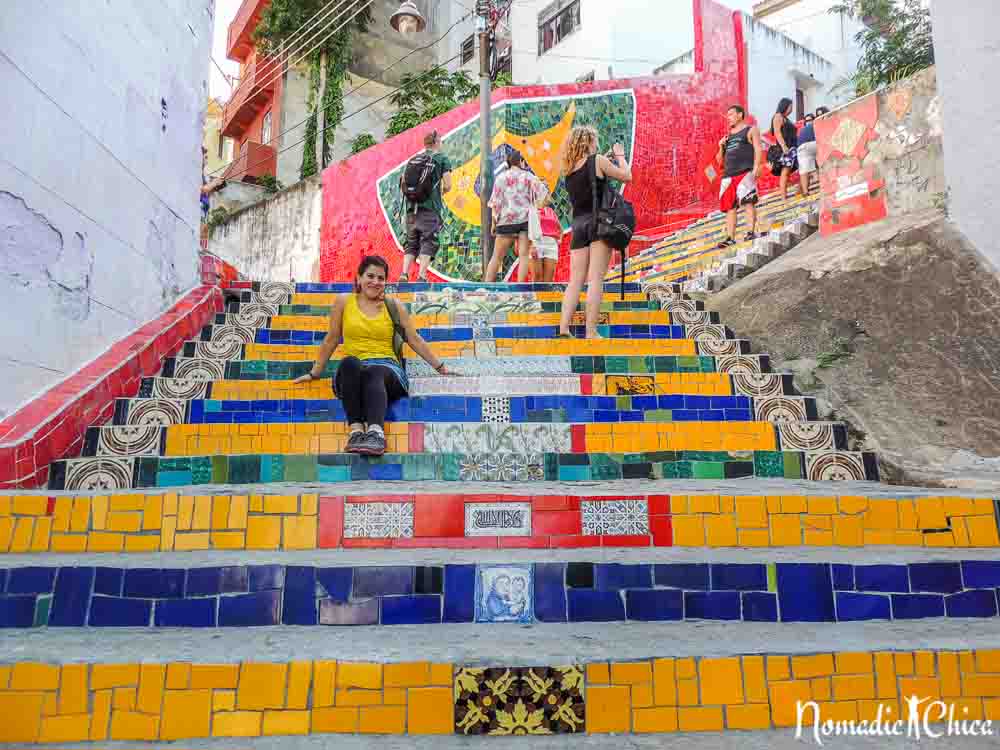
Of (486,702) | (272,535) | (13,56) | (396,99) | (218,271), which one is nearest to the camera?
(486,702)

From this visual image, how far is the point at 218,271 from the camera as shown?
222 inches

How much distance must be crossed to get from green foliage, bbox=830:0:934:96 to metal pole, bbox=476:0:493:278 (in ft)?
18.7

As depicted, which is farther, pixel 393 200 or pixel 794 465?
pixel 393 200

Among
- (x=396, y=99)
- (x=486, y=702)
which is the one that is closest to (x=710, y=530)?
(x=486, y=702)

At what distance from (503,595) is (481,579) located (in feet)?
0.27

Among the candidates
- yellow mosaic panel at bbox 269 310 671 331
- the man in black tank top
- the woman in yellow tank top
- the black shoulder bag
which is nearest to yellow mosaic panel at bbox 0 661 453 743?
the woman in yellow tank top

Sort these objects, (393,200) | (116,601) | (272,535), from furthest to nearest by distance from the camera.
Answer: (393,200)
(272,535)
(116,601)

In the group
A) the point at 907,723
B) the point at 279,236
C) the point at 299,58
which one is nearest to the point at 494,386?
the point at 907,723

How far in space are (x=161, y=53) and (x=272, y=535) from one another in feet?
13.0

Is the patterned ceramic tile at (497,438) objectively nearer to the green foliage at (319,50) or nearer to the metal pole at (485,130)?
the metal pole at (485,130)

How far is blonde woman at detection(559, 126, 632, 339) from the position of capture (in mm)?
4648

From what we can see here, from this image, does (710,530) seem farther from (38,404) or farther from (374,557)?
(38,404)

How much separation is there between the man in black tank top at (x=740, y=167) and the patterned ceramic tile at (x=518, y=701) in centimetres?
715

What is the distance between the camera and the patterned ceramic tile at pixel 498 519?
2.47m
